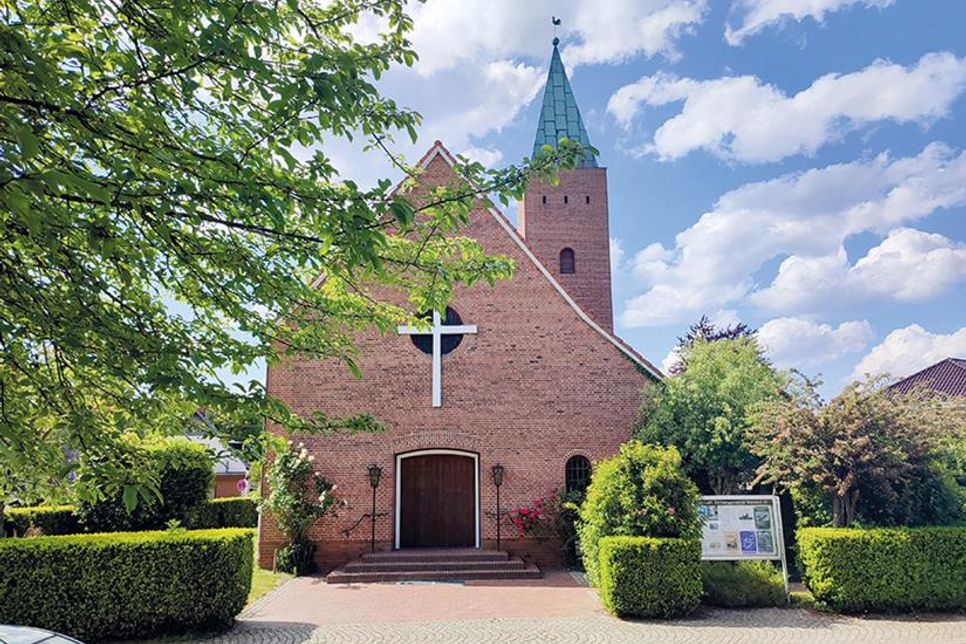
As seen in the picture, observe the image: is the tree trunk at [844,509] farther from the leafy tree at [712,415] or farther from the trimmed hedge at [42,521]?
the trimmed hedge at [42,521]

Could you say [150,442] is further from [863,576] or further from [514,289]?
[514,289]

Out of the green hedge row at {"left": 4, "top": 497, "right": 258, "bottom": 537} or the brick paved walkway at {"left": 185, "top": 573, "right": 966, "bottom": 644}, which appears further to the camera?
the green hedge row at {"left": 4, "top": 497, "right": 258, "bottom": 537}

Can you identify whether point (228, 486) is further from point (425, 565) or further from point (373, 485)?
point (425, 565)

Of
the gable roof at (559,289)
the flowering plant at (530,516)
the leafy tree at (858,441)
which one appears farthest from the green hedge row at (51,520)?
the leafy tree at (858,441)

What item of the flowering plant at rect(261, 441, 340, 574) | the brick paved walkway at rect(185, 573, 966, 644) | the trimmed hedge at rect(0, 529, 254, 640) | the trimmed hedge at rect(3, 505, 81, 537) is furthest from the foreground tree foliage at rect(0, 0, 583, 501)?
the trimmed hedge at rect(3, 505, 81, 537)

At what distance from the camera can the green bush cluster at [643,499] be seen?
1027 centimetres

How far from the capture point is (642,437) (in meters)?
14.6

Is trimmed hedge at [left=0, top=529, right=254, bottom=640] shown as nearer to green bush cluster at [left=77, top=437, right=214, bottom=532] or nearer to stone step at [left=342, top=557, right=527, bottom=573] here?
green bush cluster at [left=77, top=437, right=214, bottom=532]

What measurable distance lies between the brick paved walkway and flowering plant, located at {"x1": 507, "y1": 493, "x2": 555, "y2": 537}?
292 centimetres

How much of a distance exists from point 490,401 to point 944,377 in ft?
94.1

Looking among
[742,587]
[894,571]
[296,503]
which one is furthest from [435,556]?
[894,571]

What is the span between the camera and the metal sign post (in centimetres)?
1059

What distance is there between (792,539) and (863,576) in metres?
3.56

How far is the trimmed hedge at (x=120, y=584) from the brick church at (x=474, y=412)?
5.44 metres
